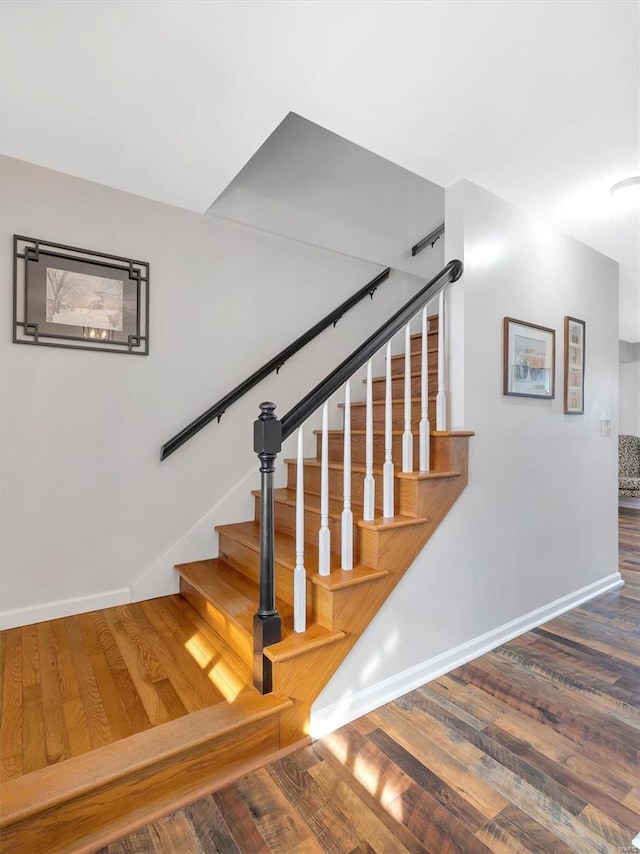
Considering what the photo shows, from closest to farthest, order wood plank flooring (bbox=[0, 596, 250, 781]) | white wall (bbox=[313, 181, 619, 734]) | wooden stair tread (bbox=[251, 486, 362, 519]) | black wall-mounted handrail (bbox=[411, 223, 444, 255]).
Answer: wood plank flooring (bbox=[0, 596, 250, 781]) → white wall (bbox=[313, 181, 619, 734]) → wooden stair tread (bbox=[251, 486, 362, 519]) → black wall-mounted handrail (bbox=[411, 223, 444, 255])

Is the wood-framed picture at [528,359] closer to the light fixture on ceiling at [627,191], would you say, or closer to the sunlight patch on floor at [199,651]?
the light fixture on ceiling at [627,191]

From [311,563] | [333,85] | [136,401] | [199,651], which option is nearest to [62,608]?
[199,651]

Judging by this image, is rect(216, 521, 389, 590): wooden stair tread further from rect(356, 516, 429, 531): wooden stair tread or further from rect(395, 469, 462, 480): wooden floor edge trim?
rect(395, 469, 462, 480): wooden floor edge trim

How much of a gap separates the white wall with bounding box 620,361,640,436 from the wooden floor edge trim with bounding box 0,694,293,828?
7281mm

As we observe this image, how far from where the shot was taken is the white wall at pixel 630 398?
6.75 metres

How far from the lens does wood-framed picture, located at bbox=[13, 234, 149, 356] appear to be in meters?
2.16

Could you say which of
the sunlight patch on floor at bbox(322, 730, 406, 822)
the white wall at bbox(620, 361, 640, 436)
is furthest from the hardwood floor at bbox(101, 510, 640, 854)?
the white wall at bbox(620, 361, 640, 436)

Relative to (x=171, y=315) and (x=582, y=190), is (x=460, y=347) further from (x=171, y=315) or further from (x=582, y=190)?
(x=171, y=315)

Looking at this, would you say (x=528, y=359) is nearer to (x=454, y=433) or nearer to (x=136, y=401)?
(x=454, y=433)

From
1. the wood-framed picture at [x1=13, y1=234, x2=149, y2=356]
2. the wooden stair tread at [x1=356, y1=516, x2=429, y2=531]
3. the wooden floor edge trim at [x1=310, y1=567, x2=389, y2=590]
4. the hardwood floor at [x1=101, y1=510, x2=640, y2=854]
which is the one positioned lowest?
the hardwood floor at [x1=101, y1=510, x2=640, y2=854]

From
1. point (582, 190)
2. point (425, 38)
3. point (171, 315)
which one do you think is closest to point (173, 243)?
point (171, 315)

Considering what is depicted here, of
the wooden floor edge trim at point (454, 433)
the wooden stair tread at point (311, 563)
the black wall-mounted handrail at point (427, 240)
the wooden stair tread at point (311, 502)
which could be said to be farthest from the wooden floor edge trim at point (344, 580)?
the black wall-mounted handrail at point (427, 240)

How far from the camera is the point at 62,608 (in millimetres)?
2264

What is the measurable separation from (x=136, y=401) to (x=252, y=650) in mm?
1485
